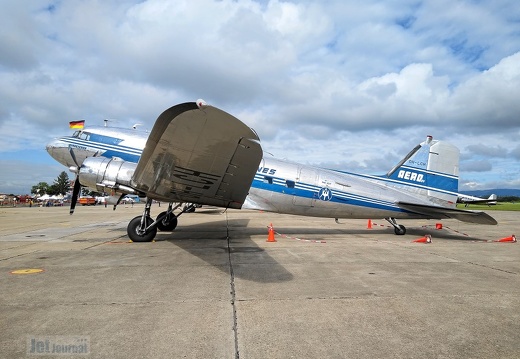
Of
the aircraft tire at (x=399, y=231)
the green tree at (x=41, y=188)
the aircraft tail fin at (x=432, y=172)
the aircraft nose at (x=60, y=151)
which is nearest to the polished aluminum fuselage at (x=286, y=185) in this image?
the aircraft nose at (x=60, y=151)

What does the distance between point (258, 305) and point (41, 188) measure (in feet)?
532

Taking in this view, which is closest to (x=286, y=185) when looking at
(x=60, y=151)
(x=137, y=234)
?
(x=137, y=234)

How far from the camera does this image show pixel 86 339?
137 inches

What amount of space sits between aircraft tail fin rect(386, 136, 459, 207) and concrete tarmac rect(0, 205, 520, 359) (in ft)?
16.9

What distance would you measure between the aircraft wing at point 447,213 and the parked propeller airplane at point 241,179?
28 millimetres

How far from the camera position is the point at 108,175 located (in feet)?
34.7

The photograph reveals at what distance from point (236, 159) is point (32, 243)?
8.09 metres

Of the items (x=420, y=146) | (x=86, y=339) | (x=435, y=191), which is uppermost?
(x=420, y=146)

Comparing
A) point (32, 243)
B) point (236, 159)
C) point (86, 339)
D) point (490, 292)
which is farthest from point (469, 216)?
point (32, 243)

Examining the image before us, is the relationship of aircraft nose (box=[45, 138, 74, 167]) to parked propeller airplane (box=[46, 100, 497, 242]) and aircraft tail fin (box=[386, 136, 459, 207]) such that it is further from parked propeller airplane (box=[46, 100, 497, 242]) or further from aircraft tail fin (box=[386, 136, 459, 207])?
aircraft tail fin (box=[386, 136, 459, 207])

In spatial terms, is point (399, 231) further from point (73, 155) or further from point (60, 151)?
point (60, 151)

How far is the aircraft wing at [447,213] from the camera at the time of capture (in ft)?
37.0

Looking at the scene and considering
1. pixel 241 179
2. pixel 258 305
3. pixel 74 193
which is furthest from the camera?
pixel 74 193

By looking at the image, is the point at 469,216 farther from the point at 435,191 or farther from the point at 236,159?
the point at 236,159
